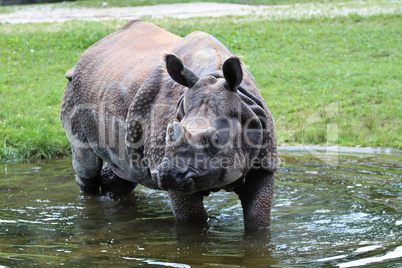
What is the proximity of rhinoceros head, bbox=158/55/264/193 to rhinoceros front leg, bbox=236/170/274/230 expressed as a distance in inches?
11.8

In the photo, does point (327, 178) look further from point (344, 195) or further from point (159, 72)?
point (159, 72)

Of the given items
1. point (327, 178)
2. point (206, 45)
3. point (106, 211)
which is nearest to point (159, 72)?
point (206, 45)

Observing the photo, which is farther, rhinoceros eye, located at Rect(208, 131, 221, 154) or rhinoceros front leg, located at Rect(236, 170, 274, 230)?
rhinoceros front leg, located at Rect(236, 170, 274, 230)

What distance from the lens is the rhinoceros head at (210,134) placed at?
423 centimetres

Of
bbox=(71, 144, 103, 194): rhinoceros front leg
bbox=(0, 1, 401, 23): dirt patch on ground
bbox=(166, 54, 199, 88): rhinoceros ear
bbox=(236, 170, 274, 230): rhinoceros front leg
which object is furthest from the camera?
bbox=(0, 1, 401, 23): dirt patch on ground

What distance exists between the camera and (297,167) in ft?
28.0

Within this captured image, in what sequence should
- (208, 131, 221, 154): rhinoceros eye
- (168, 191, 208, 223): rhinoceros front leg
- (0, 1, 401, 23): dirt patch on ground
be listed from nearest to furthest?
(208, 131, 221, 154): rhinoceros eye, (168, 191, 208, 223): rhinoceros front leg, (0, 1, 401, 23): dirt patch on ground

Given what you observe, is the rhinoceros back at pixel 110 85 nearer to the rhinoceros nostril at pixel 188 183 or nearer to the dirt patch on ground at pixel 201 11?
the rhinoceros nostril at pixel 188 183

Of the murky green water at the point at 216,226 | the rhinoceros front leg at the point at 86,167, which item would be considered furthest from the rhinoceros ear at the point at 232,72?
the rhinoceros front leg at the point at 86,167

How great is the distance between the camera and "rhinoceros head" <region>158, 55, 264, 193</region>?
423cm

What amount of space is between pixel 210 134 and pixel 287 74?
9.97 metres

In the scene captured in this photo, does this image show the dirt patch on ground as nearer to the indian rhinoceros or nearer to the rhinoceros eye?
the indian rhinoceros

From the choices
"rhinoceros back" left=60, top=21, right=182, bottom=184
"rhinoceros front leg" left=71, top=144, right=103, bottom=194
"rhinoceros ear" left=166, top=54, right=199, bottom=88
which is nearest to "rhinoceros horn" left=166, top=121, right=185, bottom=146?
"rhinoceros ear" left=166, top=54, right=199, bottom=88

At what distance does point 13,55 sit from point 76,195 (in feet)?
32.6
